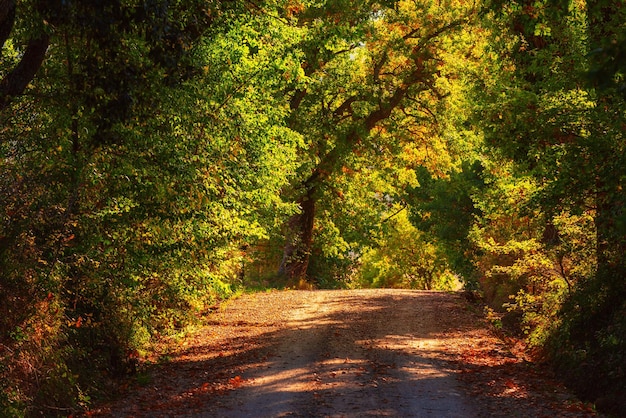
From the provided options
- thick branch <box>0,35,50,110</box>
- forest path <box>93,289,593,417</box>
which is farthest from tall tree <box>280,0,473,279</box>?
thick branch <box>0,35,50,110</box>

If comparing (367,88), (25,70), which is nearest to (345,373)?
(25,70)

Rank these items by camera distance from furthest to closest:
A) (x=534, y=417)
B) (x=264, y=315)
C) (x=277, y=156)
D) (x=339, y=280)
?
(x=339, y=280) → (x=264, y=315) → (x=277, y=156) → (x=534, y=417)

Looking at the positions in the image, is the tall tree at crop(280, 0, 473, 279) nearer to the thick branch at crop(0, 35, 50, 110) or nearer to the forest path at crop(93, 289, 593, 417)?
the forest path at crop(93, 289, 593, 417)

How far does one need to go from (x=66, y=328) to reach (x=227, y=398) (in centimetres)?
272

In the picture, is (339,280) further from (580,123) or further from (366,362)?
(580,123)

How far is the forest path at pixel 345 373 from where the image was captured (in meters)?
11.4

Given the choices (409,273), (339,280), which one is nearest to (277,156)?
(339,280)

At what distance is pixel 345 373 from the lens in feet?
44.9

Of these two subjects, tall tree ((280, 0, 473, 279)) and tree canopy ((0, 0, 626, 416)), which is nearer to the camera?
tree canopy ((0, 0, 626, 416))

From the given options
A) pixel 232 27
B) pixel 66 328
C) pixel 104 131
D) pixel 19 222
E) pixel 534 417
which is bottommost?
pixel 534 417

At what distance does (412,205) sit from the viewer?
38.6 meters

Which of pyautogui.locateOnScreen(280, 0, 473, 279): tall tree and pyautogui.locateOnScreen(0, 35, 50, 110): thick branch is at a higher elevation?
pyautogui.locateOnScreen(280, 0, 473, 279): tall tree

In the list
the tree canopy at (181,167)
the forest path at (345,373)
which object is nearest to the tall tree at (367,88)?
the tree canopy at (181,167)

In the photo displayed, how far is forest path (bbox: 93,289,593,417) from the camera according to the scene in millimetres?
11359
